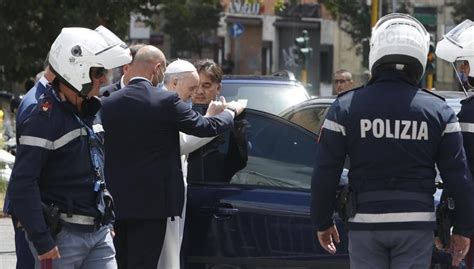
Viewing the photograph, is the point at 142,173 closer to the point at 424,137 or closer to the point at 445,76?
the point at 424,137

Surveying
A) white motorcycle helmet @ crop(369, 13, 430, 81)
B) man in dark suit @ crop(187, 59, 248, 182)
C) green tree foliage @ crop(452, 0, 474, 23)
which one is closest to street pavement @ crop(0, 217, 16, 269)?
man in dark suit @ crop(187, 59, 248, 182)

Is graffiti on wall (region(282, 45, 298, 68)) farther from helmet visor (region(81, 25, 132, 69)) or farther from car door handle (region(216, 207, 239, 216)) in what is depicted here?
helmet visor (region(81, 25, 132, 69))

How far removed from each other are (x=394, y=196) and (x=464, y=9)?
146 ft

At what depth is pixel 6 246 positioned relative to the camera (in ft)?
36.5

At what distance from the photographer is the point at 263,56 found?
2721 inches

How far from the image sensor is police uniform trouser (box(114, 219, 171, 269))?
7102mm

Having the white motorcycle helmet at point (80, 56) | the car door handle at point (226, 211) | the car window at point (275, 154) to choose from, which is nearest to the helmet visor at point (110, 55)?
the white motorcycle helmet at point (80, 56)

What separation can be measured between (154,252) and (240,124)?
110 cm

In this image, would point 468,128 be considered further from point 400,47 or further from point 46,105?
point 46,105

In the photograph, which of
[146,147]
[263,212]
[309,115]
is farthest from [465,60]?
[309,115]

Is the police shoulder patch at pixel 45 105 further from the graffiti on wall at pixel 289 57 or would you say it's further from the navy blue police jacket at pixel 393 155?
the graffiti on wall at pixel 289 57

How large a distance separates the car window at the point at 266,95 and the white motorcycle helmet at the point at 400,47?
242 inches

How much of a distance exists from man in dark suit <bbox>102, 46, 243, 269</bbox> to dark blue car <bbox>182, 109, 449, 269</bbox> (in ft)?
1.61

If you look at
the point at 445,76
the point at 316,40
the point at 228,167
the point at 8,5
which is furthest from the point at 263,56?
the point at 228,167
